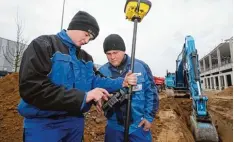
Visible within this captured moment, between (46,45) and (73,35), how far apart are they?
43 cm

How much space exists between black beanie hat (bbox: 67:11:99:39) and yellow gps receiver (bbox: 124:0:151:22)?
0.44 meters

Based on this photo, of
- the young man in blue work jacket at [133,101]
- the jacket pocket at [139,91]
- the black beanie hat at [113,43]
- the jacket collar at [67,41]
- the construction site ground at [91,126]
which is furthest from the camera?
the construction site ground at [91,126]

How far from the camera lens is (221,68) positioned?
39.8 m

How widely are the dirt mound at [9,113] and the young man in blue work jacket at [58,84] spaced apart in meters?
4.33

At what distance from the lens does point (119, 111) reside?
303cm

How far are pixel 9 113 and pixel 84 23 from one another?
5884 millimetres

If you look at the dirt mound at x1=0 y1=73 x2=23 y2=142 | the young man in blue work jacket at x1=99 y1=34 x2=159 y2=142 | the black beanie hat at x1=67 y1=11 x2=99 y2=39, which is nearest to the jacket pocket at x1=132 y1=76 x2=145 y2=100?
the young man in blue work jacket at x1=99 y1=34 x2=159 y2=142

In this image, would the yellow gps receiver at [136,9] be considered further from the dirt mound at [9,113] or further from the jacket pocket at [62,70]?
the dirt mound at [9,113]

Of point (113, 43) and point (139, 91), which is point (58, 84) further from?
point (113, 43)

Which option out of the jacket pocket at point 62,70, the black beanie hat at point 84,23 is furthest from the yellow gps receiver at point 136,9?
the jacket pocket at point 62,70

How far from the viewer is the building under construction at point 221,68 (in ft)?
120

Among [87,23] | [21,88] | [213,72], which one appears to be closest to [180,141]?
[87,23]

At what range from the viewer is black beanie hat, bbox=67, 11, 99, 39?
2.32 m

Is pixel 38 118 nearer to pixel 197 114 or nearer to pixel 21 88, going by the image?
pixel 21 88
